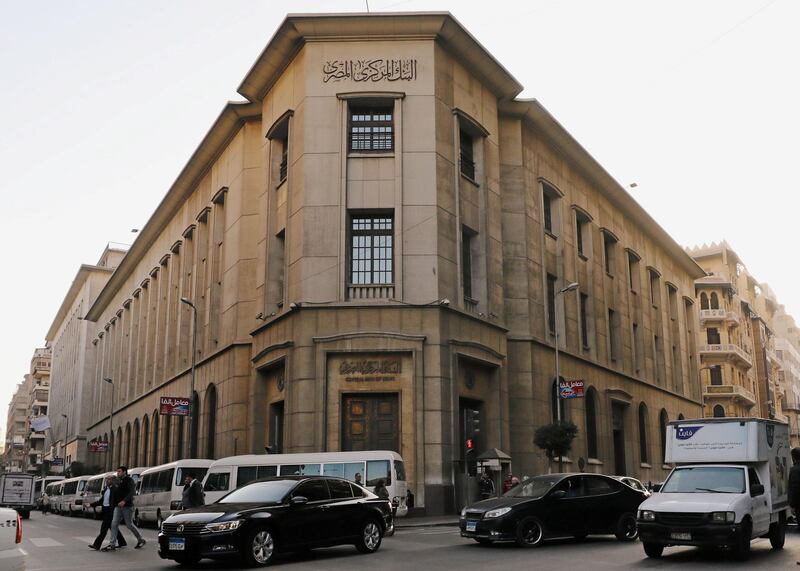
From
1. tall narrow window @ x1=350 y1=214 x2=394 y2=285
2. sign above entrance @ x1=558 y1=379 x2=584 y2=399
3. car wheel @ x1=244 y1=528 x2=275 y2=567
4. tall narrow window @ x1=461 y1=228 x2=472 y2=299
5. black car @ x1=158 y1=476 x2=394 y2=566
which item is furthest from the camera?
tall narrow window @ x1=461 y1=228 x2=472 y2=299

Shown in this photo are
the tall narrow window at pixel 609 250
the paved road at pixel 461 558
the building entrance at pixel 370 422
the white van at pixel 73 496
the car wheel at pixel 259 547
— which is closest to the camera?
the car wheel at pixel 259 547

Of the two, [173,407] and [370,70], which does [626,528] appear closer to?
[370,70]

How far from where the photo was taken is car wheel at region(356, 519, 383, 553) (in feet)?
51.3

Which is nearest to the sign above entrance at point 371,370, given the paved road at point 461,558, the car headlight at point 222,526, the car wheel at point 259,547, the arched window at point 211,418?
the arched window at point 211,418

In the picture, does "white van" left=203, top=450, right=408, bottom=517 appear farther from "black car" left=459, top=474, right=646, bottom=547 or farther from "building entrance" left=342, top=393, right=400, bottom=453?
"black car" left=459, top=474, right=646, bottom=547

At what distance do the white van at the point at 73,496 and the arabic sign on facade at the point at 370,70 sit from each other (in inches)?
1023

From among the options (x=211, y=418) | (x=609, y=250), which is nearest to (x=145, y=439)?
(x=211, y=418)

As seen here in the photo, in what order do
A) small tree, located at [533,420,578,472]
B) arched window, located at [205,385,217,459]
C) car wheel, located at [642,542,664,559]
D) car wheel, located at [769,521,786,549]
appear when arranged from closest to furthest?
car wheel, located at [642,542,664,559] → car wheel, located at [769,521,786,549] → small tree, located at [533,420,578,472] → arched window, located at [205,385,217,459]

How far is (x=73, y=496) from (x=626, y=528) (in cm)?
3697

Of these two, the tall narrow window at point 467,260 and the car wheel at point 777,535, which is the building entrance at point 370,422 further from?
the car wheel at point 777,535

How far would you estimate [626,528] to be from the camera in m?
18.0

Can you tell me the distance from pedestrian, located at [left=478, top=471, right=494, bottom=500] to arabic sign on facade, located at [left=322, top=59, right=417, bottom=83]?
15.6 m

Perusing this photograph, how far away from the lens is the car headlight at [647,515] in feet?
47.2

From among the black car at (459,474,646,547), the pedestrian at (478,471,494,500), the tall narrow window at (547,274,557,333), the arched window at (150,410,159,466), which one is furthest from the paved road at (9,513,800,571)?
the arched window at (150,410,159,466)
